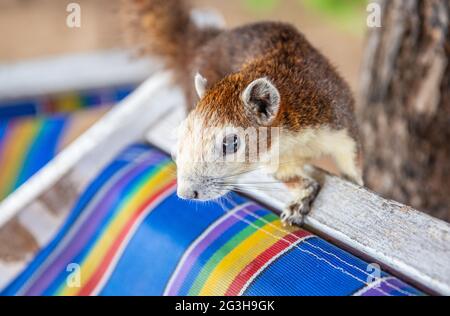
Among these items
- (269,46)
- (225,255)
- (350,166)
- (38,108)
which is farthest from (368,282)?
(38,108)

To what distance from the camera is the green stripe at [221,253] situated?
1208 mm

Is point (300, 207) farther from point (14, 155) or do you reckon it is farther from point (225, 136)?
point (14, 155)

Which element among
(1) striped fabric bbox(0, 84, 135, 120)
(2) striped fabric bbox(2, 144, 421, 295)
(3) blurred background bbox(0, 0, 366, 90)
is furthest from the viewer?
(3) blurred background bbox(0, 0, 366, 90)

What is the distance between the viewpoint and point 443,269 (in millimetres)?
989

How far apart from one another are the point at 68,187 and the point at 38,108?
0.86 metres

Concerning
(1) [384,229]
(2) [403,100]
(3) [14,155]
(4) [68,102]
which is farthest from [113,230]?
(4) [68,102]

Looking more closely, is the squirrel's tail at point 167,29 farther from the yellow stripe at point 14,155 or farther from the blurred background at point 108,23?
the blurred background at point 108,23

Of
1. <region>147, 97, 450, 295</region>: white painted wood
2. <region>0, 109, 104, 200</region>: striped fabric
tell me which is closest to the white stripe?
<region>147, 97, 450, 295</region>: white painted wood

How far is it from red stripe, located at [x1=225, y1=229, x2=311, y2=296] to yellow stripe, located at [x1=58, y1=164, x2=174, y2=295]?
1.24 feet

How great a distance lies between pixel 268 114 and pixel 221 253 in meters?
0.29

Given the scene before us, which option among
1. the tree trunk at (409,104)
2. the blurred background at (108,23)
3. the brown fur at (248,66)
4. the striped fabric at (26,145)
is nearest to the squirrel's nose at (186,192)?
the brown fur at (248,66)

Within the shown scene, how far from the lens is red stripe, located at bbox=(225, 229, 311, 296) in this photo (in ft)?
3.77

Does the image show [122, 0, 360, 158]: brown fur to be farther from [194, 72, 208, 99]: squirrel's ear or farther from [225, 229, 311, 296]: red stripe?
[225, 229, 311, 296]: red stripe

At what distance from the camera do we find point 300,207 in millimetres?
1245
